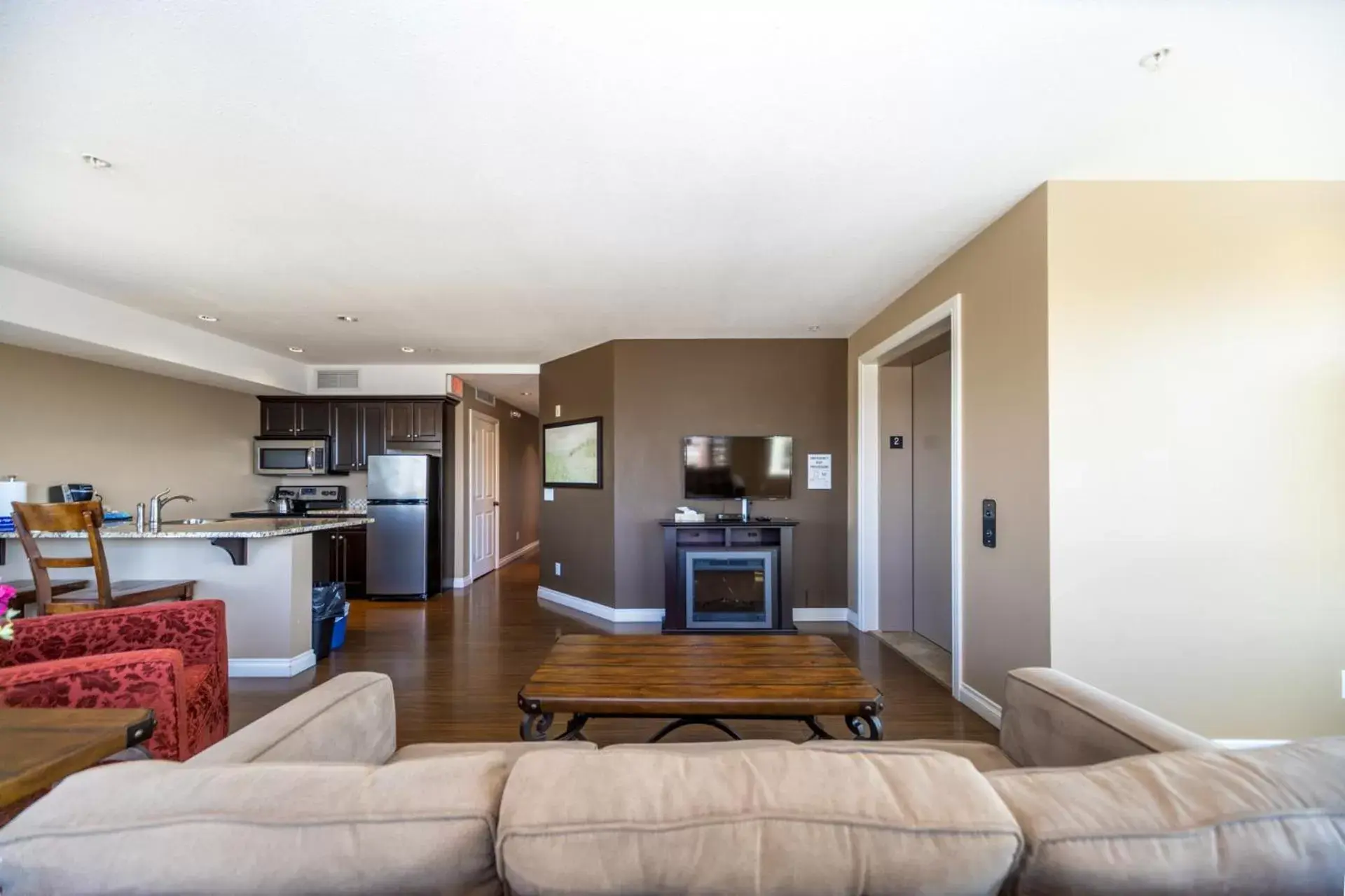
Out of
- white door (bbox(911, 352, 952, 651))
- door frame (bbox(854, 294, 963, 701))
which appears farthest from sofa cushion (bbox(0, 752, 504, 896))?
door frame (bbox(854, 294, 963, 701))

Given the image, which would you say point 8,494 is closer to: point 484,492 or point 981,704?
point 484,492

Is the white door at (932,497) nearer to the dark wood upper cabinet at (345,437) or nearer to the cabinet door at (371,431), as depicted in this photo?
the cabinet door at (371,431)

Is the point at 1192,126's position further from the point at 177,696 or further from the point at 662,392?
the point at 177,696

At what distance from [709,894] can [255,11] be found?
2.21m

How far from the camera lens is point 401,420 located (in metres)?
6.13

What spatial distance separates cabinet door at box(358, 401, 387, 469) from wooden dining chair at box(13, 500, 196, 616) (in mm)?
2897

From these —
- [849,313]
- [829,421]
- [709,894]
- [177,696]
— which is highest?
[849,313]

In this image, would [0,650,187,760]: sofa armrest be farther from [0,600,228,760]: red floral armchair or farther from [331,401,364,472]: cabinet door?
[331,401,364,472]: cabinet door

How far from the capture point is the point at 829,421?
196 inches

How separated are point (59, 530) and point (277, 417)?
3.78 meters

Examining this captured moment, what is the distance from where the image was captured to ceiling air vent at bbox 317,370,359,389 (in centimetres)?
613

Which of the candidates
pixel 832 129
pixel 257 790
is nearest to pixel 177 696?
pixel 257 790

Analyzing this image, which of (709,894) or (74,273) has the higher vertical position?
(74,273)

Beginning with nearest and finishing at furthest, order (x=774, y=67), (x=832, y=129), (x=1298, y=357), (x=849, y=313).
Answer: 1. (x=774, y=67)
2. (x=832, y=129)
3. (x=1298, y=357)
4. (x=849, y=313)
